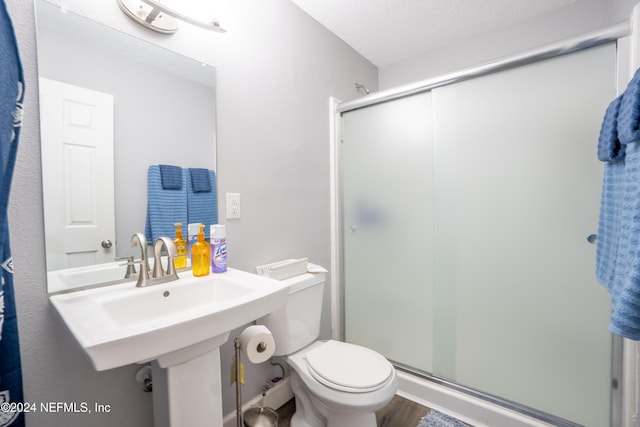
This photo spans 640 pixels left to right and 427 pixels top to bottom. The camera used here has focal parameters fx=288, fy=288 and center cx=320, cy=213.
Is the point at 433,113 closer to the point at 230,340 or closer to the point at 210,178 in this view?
the point at 210,178

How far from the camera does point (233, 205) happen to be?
1339 millimetres

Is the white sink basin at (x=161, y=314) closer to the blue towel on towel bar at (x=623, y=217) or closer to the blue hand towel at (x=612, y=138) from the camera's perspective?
the blue towel on towel bar at (x=623, y=217)

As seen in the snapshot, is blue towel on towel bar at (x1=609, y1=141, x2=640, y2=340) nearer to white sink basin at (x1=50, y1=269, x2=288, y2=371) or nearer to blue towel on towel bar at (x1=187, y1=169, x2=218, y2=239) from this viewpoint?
white sink basin at (x1=50, y1=269, x2=288, y2=371)

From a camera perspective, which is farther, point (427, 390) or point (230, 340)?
point (427, 390)

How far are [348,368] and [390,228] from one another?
87 cm

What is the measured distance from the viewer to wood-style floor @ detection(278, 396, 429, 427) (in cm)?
148

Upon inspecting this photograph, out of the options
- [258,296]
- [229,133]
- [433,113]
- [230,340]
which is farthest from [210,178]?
[433,113]

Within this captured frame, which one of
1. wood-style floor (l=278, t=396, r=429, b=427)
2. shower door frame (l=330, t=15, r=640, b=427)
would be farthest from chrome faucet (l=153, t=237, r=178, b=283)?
shower door frame (l=330, t=15, r=640, b=427)

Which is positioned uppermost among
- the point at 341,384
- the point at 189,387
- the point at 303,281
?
the point at 303,281

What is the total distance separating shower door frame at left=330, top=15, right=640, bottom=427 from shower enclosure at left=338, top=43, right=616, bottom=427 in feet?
0.09

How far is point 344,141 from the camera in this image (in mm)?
Result: 1981

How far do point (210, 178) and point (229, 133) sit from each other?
236 mm

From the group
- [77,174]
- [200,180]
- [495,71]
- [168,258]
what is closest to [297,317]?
[168,258]

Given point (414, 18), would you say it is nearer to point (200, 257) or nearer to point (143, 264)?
point (200, 257)
